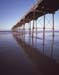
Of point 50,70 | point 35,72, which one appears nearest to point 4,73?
point 35,72

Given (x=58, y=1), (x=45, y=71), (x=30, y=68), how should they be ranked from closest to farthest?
(x=45, y=71) → (x=30, y=68) → (x=58, y=1)

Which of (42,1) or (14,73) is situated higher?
(42,1)

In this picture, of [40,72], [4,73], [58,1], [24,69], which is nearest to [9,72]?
[4,73]

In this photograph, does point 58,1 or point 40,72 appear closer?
point 40,72

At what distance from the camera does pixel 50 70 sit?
4.80m

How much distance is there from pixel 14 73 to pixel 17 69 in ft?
1.33

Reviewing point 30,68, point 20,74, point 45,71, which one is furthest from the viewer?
point 30,68

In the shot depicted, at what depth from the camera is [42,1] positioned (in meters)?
18.0

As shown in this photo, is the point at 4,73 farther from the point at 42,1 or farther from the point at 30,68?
the point at 42,1

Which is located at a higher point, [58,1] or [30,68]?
[58,1]

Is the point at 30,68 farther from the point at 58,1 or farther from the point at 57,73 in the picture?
the point at 58,1

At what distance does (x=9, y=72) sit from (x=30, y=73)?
0.56 m

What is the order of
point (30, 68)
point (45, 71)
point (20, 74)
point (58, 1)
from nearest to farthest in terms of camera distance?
point (20, 74), point (45, 71), point (30, 68), point (58, 1)

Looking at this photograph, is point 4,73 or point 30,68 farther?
point 30,68
